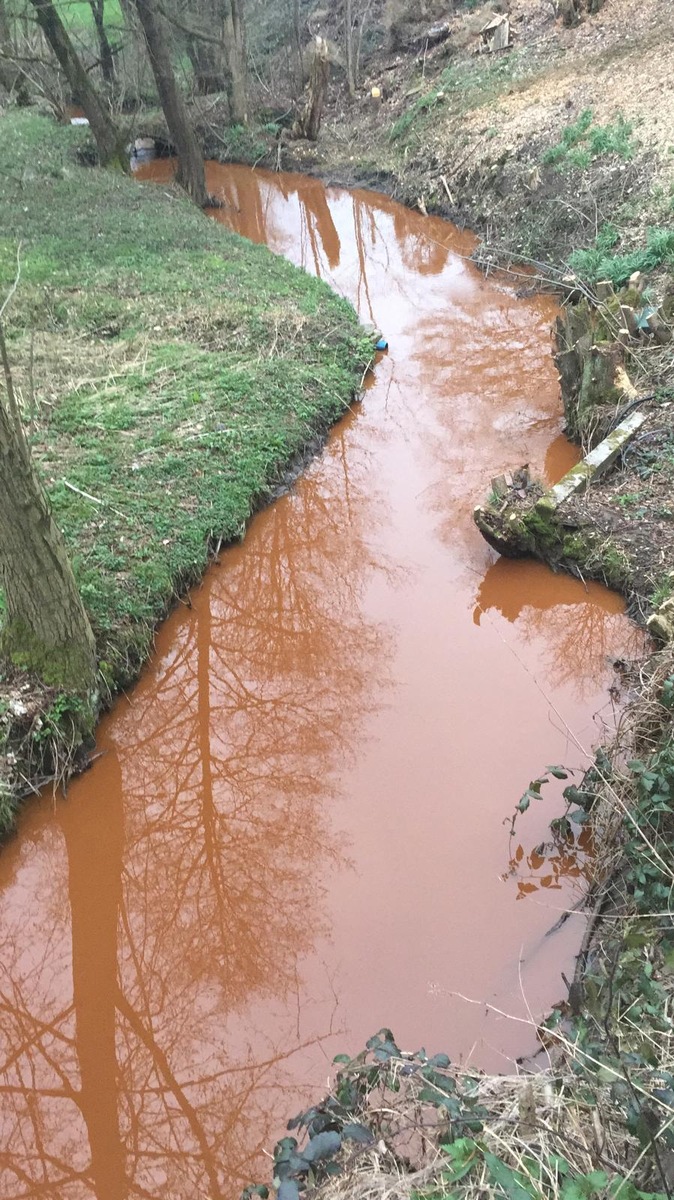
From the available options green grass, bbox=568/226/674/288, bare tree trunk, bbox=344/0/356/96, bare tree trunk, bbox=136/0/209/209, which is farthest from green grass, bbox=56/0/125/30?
green grass, bbox=568/226/674/288

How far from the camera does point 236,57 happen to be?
18.4 meters

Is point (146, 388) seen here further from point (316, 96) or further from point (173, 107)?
point (316, 96)

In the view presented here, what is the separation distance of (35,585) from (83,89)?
1372 centimetres

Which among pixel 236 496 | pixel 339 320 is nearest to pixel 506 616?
pixel 236 496

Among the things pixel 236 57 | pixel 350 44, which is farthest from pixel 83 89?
pixel 350 44

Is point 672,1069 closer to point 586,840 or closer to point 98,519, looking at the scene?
point 586,840

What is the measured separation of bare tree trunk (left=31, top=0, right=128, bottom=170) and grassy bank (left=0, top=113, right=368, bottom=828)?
279 centimetres

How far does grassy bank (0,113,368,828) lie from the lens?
625 cm

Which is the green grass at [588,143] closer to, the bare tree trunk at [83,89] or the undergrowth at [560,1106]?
the bare tree trunk at [83,89]

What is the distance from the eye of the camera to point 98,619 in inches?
230

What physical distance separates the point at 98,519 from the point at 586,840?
14.8 feet

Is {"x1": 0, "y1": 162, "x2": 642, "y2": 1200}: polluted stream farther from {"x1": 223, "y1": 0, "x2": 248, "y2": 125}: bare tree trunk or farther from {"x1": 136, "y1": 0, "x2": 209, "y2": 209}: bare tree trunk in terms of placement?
{"x1": 223, "y1": 0, "x2": 248, "y2": 125}: bare tree trunk

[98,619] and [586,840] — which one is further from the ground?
[98,619]

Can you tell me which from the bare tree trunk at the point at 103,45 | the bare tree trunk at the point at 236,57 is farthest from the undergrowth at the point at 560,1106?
the bare tree trunk at the point at 103,45
